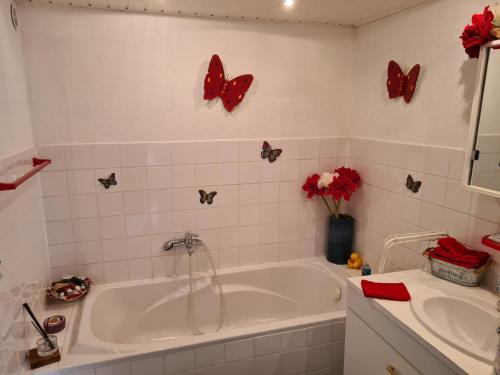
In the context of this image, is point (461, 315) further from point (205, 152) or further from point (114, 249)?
point (114, 249)

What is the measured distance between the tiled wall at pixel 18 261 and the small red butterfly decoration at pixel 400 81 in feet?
6.20

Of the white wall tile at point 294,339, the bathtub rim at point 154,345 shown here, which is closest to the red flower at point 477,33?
the bathtub rim at point 154,345

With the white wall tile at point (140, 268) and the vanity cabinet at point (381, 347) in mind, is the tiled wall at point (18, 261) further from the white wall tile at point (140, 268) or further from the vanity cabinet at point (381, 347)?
the vanity cabinet at point (381, 347)

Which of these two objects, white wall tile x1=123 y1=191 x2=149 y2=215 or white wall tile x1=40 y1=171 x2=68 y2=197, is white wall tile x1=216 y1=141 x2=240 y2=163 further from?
white wall tile x1=40 y1=171 x2=68 y2=197

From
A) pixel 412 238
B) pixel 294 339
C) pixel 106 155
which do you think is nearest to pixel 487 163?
pixel 412 238

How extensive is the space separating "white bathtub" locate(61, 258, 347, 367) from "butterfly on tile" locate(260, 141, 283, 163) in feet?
2.43

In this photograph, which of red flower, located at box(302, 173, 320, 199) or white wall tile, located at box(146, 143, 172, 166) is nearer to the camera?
white wall tile, located at box(146, 143, 172, 166)

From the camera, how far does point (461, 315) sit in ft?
4.39

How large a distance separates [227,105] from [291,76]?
46cm

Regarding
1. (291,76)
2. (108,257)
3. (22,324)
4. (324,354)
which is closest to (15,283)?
(22,324)

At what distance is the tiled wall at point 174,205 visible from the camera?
197cm

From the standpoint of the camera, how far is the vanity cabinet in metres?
1.11

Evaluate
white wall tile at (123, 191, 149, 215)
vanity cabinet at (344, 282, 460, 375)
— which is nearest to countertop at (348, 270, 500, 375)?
vanity cabinet at (344, 282, 460, 375)

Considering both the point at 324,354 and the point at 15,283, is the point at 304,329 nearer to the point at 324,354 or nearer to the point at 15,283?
the point at 324,354
